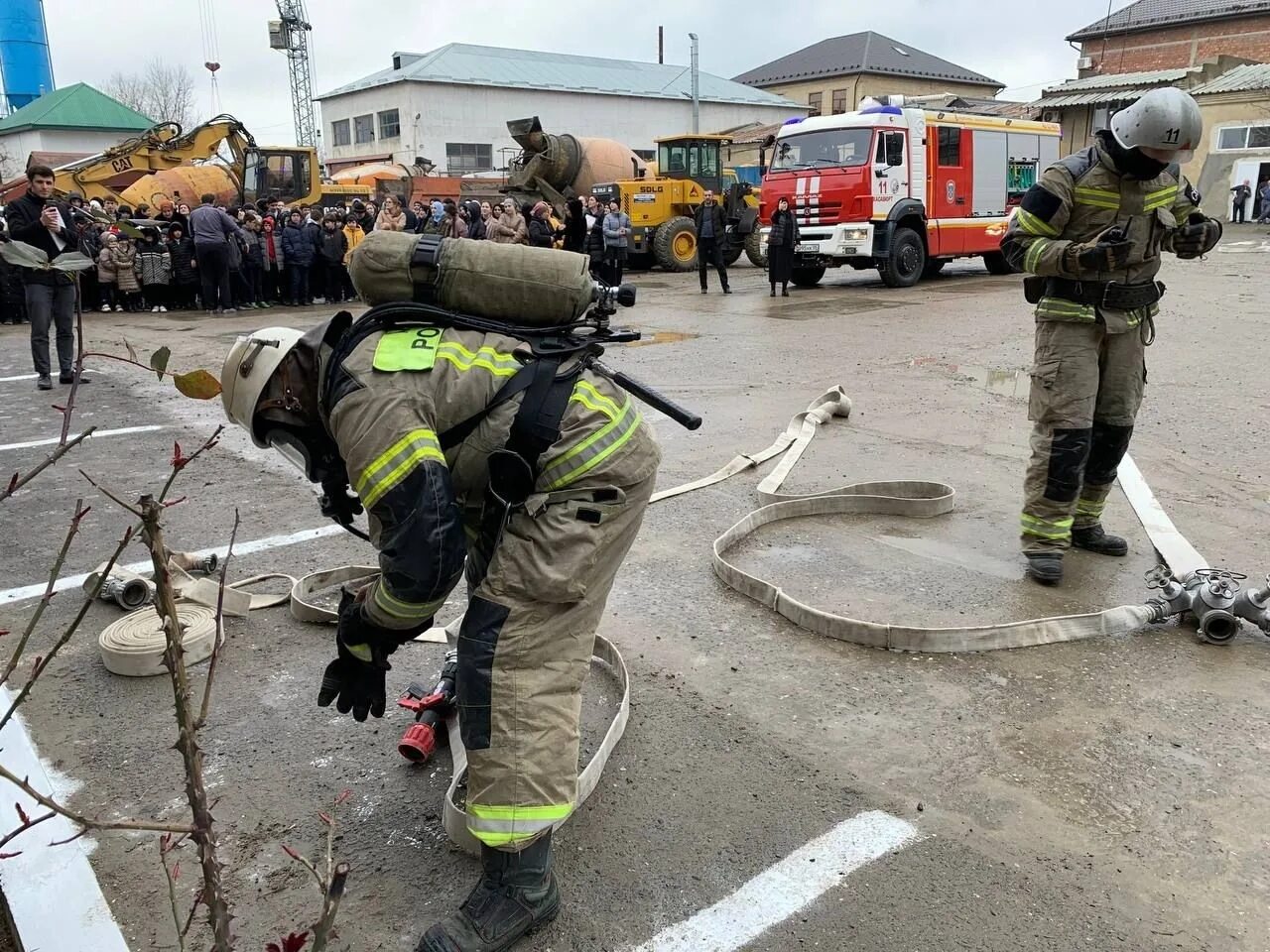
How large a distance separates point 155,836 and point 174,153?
19.0m

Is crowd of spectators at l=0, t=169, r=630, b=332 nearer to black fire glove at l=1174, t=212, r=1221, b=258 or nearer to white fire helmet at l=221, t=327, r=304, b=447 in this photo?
black fire glove at l=1174, t=212, r=1221, b=258

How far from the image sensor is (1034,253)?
4.09 meters

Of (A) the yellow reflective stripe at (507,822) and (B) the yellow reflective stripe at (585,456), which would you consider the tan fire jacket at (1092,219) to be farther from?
(A) the yellow reflective stripe at (507,822)

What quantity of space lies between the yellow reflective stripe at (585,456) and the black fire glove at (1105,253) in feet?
8.62

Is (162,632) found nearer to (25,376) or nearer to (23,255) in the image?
(23,255)

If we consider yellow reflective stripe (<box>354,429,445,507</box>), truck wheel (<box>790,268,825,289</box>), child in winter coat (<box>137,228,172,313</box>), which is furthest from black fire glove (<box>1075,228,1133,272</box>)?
child in winter coat (<box>137,228,172,313</box>)

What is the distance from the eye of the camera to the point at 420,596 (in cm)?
203

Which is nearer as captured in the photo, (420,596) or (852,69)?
(420,596)

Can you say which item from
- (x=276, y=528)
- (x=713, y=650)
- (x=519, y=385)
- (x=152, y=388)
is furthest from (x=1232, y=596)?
(x=152, y=388)

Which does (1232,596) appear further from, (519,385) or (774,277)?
(774,277)

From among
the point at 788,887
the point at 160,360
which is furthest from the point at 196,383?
the point at 788,887

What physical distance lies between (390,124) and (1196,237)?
5101 cm

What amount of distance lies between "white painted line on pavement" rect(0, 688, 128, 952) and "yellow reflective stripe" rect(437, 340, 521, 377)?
138cm

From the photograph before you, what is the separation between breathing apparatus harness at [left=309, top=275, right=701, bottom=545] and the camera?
2084 mm
